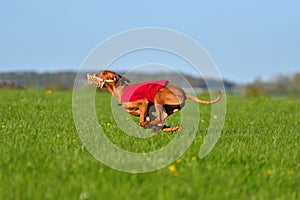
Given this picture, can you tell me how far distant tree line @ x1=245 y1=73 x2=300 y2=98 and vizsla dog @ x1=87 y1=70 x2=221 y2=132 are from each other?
4572 centimetres

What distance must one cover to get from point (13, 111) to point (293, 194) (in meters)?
9.93

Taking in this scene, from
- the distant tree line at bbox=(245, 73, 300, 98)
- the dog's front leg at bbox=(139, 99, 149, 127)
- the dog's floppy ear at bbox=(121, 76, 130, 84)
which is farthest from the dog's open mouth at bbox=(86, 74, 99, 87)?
the distant tree line at bbox=(245, 73, 300, 98)

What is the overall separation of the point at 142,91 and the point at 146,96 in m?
0.10

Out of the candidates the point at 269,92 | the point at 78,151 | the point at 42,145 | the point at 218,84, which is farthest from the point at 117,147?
the point at 269,92

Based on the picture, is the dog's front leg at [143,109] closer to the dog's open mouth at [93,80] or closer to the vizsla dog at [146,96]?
the vizsla dog at [146,96]

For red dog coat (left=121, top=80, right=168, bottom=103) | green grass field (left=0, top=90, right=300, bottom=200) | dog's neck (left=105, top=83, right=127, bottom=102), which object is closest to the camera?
green grass field (left=0, top=90, right=300, bottom=200)

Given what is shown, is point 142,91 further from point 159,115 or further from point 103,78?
point 103,78

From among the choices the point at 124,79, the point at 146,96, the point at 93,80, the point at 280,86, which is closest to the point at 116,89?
the point at 124,79

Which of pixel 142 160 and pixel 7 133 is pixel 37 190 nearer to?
pixel 142 160

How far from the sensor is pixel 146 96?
8.43m

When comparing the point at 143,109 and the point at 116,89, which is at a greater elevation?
the point at 116,89

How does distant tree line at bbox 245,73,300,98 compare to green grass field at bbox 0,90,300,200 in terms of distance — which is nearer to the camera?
green grass field at bbox 0,90,300,200

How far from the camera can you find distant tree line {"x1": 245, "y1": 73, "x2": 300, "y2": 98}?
53.9 meters

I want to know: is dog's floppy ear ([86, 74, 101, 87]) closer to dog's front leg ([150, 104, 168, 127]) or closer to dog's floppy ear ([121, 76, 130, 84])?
dog's floppy ear ([121, 76, 130, 84])
